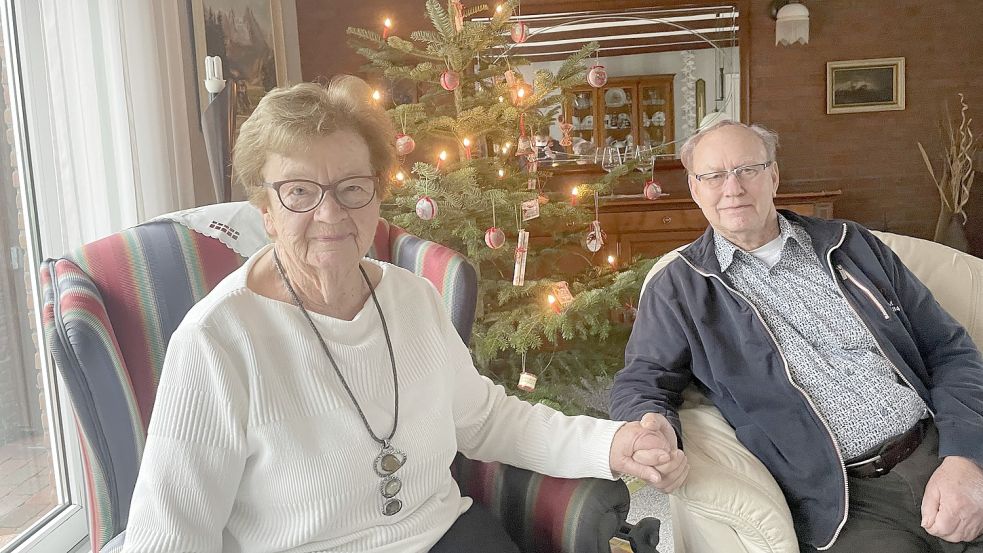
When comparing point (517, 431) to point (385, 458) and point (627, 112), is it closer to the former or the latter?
point (385, 458)

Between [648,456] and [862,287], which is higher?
[862,287]

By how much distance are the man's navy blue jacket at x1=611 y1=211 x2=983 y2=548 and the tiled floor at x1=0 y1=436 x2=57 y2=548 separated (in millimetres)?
1501

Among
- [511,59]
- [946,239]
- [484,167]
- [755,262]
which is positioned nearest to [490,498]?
[755,262]

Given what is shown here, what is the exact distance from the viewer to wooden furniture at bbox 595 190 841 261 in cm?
471

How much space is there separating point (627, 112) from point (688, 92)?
1.44 feet

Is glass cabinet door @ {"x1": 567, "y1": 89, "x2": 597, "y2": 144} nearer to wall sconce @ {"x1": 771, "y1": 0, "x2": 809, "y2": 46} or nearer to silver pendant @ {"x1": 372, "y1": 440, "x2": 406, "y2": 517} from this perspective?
wall sconce @ {"x1": 771, "y1": 0, "x2": 809, "y2": 46}

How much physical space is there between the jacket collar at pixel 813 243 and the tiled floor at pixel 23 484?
67.9 inches

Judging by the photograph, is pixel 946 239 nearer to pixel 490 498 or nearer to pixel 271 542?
pixel 490 498

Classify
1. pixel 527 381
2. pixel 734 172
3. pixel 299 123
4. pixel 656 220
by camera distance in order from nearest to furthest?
1. pixel 299 123
2. pixel 734 172
3. pixel 527 381
4. pixel 656 220

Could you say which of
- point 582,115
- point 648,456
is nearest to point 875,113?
point 582,115

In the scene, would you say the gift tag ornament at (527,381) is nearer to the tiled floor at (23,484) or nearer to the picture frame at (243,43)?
the picture frame at (243,43)

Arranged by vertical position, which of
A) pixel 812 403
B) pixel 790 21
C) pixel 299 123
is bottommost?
pixel 812 403

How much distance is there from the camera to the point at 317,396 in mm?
1146

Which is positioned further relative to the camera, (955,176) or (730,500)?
(955,176)
